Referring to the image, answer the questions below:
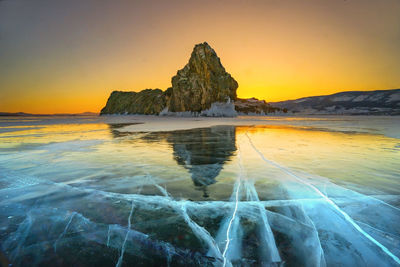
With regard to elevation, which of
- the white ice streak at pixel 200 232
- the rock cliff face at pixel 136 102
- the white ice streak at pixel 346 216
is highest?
the rock cliff face at pixel 136 102

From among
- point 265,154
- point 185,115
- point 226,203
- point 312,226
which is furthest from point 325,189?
point 185,115

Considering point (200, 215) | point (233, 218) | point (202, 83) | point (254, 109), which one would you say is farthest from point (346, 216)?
point (254, 109)

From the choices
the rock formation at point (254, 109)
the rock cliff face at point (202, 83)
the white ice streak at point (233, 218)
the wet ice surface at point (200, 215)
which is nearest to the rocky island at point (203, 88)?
the rock cliff face at point (202, 83)

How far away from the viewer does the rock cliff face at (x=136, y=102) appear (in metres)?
126

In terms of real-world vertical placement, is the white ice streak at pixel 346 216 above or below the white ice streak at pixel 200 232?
below

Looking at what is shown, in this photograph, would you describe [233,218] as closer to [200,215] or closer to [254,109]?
[200,215]

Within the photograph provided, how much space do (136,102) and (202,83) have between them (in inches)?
3875

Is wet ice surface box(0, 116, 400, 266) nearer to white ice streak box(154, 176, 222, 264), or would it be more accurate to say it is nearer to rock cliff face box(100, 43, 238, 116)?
white ice streak box(154, 176, 222, 264)

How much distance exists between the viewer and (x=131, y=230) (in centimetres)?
261

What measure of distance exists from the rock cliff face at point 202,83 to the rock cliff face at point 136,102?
1497 inches

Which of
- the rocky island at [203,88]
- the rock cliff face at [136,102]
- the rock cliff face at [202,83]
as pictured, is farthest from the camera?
the rock cliff face at [136,102]

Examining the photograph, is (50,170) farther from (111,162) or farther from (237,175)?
(237,175)

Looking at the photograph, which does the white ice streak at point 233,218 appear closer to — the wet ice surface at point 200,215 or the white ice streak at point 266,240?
the wet ice surface at point 200,215

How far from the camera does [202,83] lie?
3017 inches
